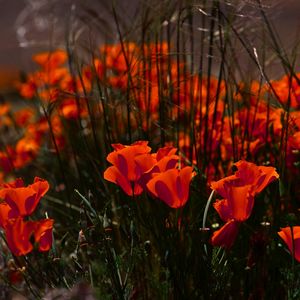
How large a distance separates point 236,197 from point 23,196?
1.55ft

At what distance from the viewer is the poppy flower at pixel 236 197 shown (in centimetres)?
160

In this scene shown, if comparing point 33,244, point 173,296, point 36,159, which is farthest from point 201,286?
point 36,159

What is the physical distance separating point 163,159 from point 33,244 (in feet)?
1.13

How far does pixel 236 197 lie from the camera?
1.60 metres

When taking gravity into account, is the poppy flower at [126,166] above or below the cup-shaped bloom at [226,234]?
above

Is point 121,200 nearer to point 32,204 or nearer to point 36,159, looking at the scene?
point 32,204

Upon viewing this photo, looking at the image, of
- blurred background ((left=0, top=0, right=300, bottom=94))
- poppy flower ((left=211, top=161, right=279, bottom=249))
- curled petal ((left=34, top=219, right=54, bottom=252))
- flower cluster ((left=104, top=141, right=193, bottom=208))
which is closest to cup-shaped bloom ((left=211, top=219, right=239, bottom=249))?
poppy flower ((left=211, top=161, right=279, bottom=249))

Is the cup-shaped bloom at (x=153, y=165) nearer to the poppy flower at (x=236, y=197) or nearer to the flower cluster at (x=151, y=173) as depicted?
the flower cluster at (x=151, y=173)

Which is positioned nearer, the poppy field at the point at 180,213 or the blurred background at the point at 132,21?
the poppy field at the point at 180,213

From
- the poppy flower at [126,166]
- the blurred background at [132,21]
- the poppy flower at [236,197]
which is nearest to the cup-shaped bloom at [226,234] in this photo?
the poppy flower at [236,197]

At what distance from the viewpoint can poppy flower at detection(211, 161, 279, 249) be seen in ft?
5.25

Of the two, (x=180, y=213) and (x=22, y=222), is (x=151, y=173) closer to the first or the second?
(x=180, y=213)

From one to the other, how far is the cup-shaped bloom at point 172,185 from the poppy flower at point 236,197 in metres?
0.06

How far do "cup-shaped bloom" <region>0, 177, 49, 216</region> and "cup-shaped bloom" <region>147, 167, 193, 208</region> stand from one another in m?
0.27
